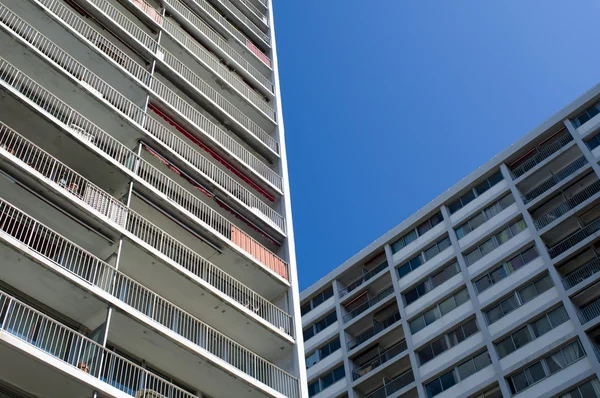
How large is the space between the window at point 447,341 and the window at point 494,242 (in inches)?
179

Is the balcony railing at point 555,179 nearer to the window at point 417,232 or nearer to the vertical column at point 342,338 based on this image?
the window at point 417,232

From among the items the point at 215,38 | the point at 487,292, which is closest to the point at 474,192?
the point at 487,292

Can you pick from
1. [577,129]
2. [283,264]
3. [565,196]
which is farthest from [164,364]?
[577,129]

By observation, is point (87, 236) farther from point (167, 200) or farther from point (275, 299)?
point (275, 299)

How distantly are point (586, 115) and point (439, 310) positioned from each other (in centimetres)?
1547

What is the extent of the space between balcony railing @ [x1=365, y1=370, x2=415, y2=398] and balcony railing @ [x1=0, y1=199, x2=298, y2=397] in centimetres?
2100

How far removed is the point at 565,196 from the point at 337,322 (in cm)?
1750

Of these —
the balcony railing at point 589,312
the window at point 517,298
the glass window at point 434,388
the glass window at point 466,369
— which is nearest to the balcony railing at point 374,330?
the glass window at point 434,388

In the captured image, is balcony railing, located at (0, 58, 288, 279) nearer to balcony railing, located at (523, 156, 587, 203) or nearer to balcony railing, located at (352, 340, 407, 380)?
balcony railing, located at (352, 340, 407, 380)

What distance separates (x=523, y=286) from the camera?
41125mm

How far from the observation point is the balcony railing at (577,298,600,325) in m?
37.5

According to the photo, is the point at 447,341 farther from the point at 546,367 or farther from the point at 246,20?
the point at 246,20

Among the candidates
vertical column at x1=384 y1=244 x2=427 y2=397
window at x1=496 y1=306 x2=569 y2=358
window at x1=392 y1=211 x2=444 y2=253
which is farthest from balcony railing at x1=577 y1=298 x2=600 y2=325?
window at x1=392 y1=211 x2=444 y2=253

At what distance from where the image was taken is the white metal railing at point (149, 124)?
25.1m
